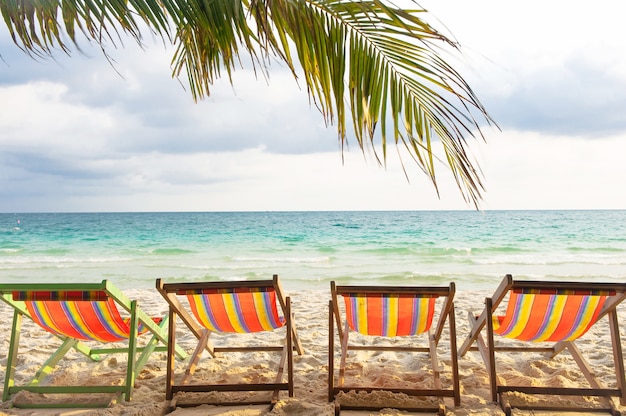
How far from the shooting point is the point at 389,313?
9.34 ft

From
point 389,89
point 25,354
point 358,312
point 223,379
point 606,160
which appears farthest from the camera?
point 606,160

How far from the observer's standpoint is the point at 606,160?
101ft

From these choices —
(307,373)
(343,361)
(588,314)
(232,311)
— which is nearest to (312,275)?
(307,373)

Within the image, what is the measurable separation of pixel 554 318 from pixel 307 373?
1472 mm

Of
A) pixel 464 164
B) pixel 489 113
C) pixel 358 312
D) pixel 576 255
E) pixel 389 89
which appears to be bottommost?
pixel 576 255

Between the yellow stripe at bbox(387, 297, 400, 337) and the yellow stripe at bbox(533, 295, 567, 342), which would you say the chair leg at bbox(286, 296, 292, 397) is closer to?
the yellow stripe at bbox(387, 297, 400, 337)

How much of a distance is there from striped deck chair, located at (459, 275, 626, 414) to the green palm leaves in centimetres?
Result: 81

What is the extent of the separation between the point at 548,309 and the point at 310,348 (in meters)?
1.79

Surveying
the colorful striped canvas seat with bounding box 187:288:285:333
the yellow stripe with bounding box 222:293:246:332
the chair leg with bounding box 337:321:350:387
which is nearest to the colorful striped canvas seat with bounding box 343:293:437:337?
the chair leg with bounding box 337:321:350:387

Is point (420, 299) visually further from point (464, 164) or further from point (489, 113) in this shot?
point (489, 113)

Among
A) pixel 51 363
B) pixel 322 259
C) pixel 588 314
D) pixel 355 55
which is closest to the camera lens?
pixel 355 55

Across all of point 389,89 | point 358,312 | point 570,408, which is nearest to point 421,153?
point 389,89

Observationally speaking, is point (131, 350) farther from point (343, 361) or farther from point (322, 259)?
point (322, 259)

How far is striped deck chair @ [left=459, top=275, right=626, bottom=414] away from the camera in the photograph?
2543 mm
